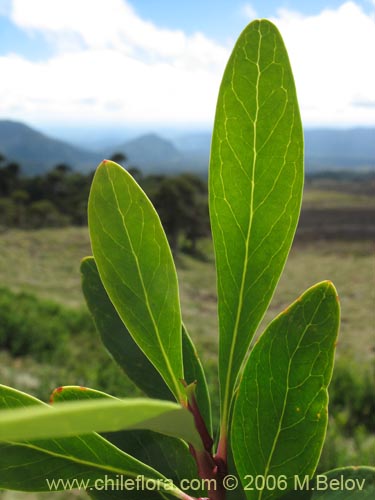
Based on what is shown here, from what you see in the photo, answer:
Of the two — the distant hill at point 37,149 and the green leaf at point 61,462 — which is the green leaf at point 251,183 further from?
the distant hill at point 37,149

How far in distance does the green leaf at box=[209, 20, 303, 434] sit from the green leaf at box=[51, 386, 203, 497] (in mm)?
51

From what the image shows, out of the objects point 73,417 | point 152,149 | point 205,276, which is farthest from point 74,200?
point 152,149

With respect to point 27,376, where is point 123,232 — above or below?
above

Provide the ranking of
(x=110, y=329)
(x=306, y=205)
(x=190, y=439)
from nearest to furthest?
(x=190, y=439) → (x=110, y=329) → (x=306, y=205)

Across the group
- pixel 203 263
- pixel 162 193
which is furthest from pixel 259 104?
pixel 162 193

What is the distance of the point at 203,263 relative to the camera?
10.9 metres

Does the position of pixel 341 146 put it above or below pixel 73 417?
above

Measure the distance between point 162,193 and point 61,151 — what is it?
56.4m

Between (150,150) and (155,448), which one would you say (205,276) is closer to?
(155,448)

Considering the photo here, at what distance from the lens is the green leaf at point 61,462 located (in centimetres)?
30

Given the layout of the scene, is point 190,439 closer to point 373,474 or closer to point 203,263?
point 373,474

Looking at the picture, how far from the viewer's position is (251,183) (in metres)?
0.30

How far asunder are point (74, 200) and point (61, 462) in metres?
16.1

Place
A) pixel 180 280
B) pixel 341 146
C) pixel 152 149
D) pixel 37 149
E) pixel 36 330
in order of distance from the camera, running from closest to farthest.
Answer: pixel 36 330 → pixel 180 280 → pixel 37 149 → pixel 341 146 → pixel 152 149
